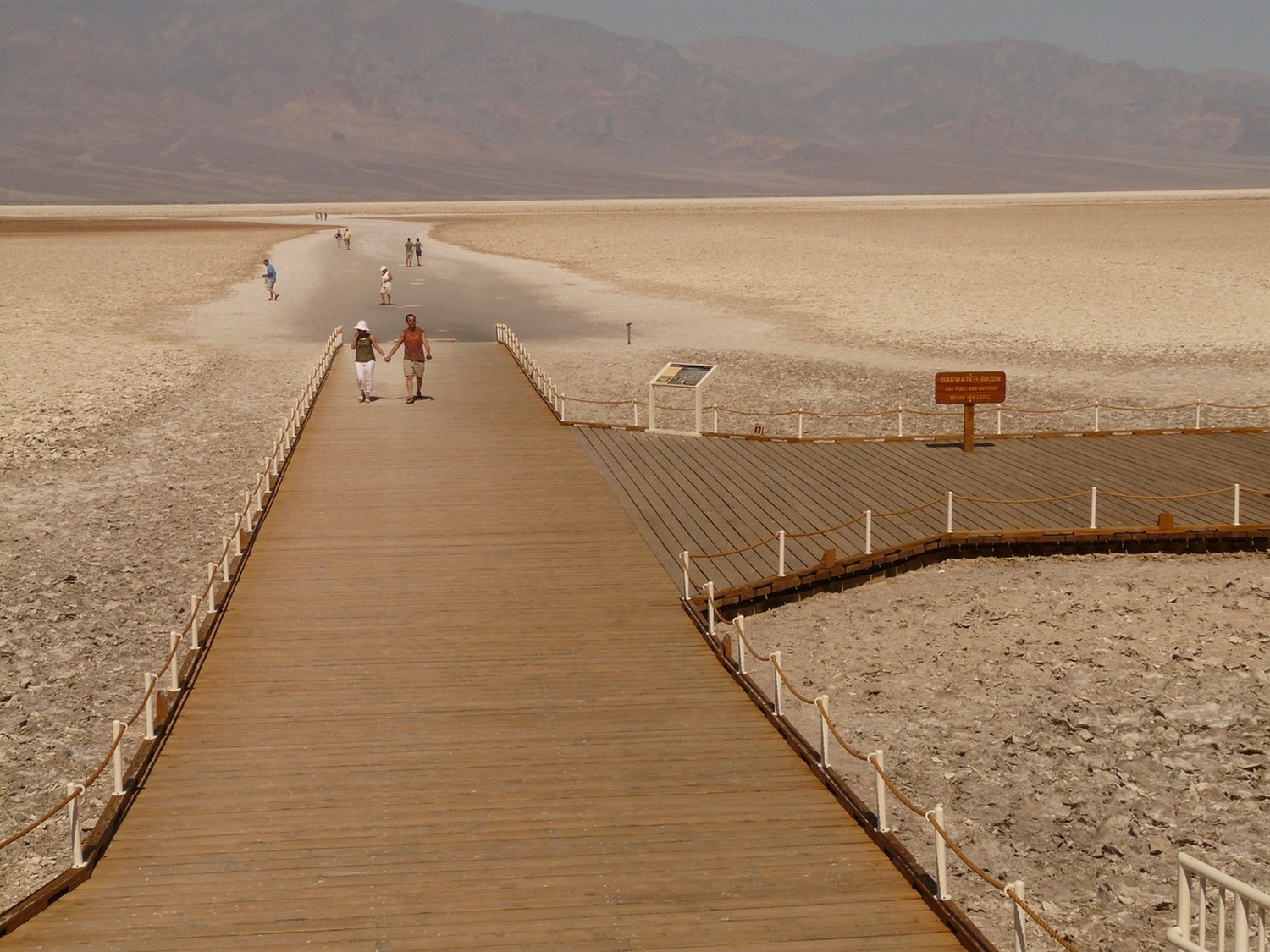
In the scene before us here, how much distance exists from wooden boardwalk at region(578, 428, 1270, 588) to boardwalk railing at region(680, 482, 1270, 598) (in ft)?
0.21

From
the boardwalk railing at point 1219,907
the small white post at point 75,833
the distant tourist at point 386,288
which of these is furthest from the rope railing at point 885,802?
the distant tourist at point 386,288

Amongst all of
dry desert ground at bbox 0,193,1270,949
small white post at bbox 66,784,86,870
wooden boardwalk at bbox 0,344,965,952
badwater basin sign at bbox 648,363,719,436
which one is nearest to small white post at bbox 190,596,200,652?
wooden boardwalk at bbox 0,344,965,952

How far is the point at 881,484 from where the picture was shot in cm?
2152

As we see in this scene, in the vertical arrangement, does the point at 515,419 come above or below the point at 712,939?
above

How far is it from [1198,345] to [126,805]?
1299 inches

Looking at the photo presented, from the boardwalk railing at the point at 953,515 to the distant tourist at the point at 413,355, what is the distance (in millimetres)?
10721

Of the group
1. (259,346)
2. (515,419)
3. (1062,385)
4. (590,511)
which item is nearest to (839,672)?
(590,511)

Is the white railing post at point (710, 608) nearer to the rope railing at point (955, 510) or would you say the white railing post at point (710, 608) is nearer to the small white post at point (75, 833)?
the rope railing at point (955, 510)

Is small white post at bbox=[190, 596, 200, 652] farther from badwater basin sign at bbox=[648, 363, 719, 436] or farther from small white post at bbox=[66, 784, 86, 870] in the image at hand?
badwater basin sign at bbox=[648, 363, 719, 436]

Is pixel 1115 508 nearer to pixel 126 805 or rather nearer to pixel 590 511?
pixel 590 511

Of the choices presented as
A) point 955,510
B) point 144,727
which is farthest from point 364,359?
point 144,727

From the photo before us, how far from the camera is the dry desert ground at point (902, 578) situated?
1314 centimetres

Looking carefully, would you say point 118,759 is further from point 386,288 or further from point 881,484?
point 386,288

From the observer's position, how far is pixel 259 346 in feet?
132
